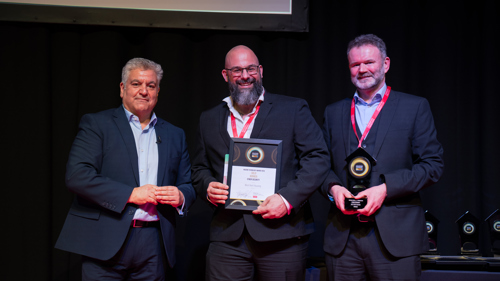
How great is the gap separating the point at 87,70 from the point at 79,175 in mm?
1588

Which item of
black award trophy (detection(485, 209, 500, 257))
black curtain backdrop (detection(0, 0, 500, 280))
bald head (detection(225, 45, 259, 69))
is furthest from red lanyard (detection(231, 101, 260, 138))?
black award trophy (detection(485, 209, 500, 257))

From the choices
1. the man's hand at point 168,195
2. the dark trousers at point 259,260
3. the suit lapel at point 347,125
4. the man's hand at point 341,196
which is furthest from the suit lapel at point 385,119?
the man's hand at point 168,195

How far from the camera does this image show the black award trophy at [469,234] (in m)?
2.98

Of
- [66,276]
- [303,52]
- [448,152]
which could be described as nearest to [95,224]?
[66,276]

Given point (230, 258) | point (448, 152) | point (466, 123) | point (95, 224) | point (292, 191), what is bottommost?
point (230, 258)

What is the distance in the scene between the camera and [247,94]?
7.66ft

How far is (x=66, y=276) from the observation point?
11.1ft

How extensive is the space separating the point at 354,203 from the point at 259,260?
59cm

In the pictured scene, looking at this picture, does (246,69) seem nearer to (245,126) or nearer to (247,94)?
(247,94)

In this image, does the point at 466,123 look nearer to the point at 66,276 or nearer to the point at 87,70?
the point at 87,70

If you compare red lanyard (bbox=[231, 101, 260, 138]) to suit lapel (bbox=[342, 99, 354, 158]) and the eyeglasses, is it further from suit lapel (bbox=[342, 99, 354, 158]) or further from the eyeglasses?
suit lapel (bbox=[342, 99, 354, 158])

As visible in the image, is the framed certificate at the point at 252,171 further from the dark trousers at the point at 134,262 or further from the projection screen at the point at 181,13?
the projection screen at the point at 181,13

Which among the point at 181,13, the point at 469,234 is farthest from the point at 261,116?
the point at 469,234

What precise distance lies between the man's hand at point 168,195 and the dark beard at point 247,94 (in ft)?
2.10
